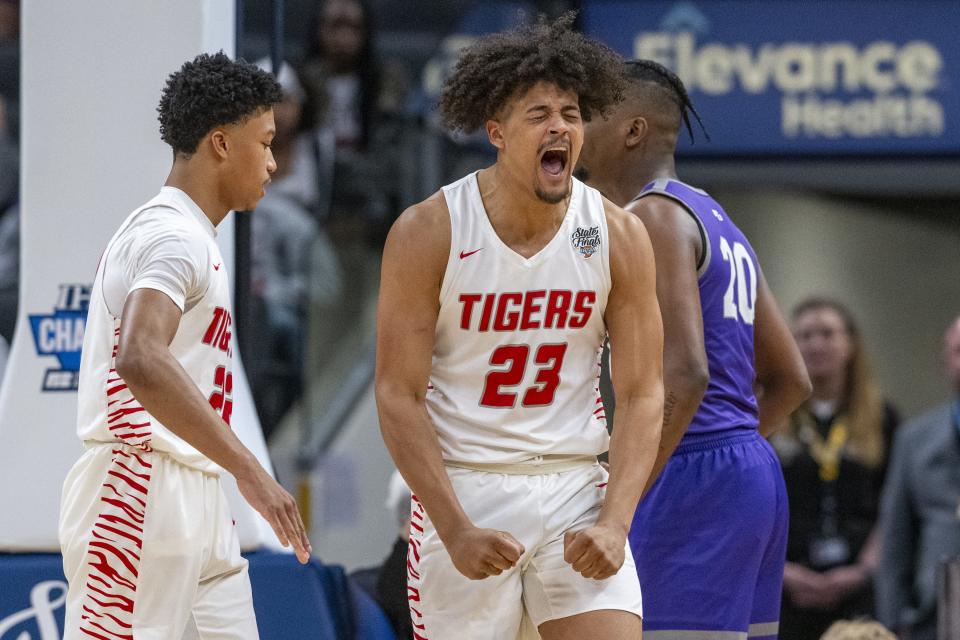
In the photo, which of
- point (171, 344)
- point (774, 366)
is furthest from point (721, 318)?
point (171, 344)

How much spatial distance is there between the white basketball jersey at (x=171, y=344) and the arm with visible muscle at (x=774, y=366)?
1752mm

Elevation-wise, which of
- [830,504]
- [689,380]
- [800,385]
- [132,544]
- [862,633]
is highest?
[689,380]

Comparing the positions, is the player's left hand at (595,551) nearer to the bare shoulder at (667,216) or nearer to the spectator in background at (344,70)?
the bare shoulder at (667,216)

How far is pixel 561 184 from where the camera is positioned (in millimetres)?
3945

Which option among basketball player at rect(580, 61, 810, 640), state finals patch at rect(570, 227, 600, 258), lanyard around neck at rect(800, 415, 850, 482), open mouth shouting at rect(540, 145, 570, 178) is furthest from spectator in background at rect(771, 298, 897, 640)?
open mouth shouting at rect(540, 145, 570, 178)

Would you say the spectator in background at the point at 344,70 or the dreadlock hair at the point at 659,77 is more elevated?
the spectator in background at the point at 344,70

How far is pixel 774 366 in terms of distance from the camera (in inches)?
205

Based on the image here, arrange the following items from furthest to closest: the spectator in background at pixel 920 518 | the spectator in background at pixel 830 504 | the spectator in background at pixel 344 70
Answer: the spectator in background at pixel 344 70 → the spectator in background at pixel 830 504 → the spectator in background at pixel 920 518

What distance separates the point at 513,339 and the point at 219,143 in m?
1.13

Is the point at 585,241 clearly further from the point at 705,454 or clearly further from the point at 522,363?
the point at 705,454

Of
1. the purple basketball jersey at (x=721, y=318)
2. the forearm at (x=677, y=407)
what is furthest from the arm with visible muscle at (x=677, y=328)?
the purple basketball jersey at (x=721, y=318)

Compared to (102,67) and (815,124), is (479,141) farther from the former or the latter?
(102,67)

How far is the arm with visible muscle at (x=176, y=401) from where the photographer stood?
13.0 ft

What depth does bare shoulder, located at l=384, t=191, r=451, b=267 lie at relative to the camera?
155 inches
